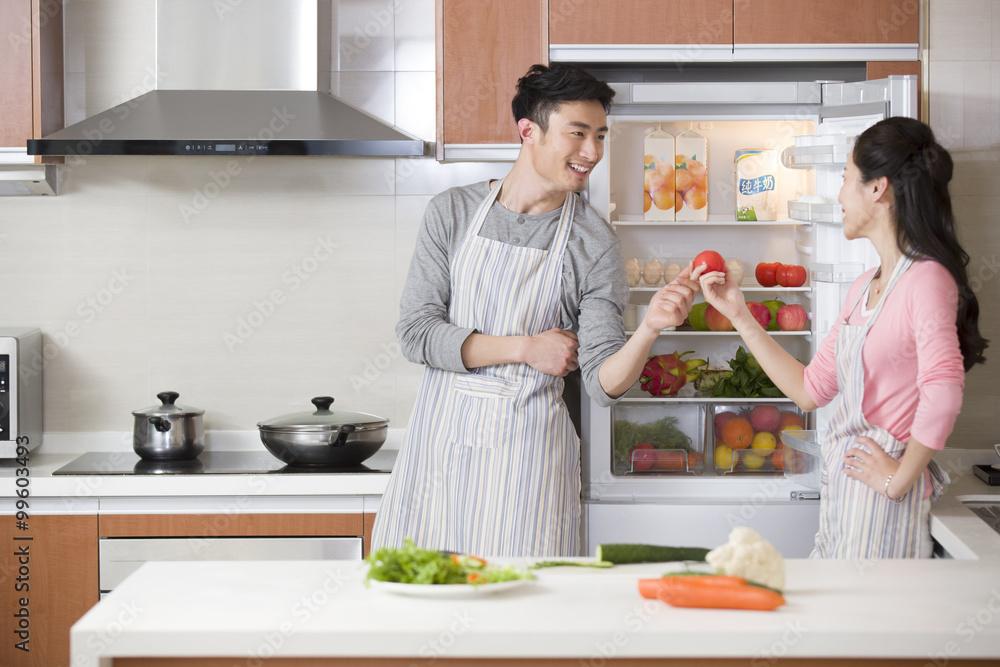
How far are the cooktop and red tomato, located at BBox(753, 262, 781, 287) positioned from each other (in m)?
1.20

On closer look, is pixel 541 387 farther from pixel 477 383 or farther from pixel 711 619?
pixel 711 619

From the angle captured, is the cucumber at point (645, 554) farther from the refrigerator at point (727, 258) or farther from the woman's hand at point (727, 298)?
the refrigerator at point (727, 258)

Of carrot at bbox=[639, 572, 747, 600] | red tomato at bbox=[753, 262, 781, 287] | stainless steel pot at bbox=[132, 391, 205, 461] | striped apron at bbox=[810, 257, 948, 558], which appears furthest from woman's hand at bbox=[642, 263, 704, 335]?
stainless steel pot at bbox=[132, 391, 205, 461]

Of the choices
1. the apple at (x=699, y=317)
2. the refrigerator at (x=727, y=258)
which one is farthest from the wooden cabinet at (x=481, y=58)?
the apple at (x=699, y=317)

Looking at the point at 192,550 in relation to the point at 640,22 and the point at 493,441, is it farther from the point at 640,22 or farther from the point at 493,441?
the point at 640,22

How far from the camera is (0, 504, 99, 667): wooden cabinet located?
2521 millimetres

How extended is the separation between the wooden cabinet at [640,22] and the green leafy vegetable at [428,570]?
162 centimetres

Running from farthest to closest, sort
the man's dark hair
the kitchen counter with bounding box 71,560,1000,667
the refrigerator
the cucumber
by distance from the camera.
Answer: the refrigerator, the man's dark hair, the cucumber, the kitchen counter with bounding box 71,560,1000,667

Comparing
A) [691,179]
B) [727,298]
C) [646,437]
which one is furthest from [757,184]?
[727,298]

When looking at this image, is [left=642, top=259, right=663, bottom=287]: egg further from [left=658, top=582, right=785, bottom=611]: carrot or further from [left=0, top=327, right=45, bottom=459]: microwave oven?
[left=0, top=327, right=45, bottom=459]: microwave oven

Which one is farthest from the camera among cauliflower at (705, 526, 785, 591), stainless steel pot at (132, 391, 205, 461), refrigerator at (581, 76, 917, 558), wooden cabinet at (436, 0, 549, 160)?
stainless steel pot at (132, 391, 205, 461)

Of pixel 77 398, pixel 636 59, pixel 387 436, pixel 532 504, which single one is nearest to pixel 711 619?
pixel 532 504

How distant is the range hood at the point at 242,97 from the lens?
248 cm

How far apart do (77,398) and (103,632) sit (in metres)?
2.09
